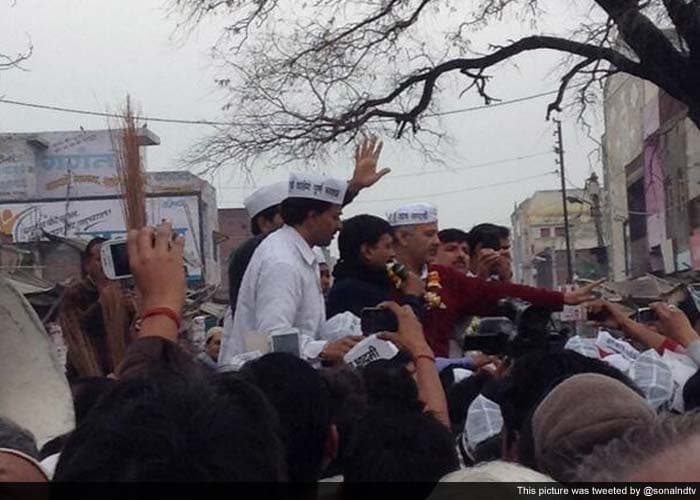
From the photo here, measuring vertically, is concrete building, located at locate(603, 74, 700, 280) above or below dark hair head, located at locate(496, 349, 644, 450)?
above

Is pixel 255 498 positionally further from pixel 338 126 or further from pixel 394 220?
pixel 338 126

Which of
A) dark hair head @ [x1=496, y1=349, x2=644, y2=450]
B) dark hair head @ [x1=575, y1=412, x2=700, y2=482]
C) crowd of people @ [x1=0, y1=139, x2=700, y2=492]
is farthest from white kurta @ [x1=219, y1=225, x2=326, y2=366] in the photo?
dark hair head @ [x1=575, y1=412, x2=700, y2=482]

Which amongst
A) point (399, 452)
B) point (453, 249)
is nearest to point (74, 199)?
point (453, 249)

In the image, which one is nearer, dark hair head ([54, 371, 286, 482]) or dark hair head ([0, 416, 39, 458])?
dark hair head ([54, 371, 286, 482])

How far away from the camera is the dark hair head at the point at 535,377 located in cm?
291

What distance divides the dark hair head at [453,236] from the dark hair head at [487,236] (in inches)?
1.9

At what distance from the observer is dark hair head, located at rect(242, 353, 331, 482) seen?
2221 millimetres

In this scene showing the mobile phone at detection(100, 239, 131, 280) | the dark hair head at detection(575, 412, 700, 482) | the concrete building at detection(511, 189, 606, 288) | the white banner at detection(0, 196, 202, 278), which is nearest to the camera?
the dark hair head at detection(575, 412, 700, 482)

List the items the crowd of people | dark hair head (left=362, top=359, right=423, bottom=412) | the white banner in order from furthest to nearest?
the white banner → dark hair head (left=362, top=359, right=423, bottom=412) → the crowd of people

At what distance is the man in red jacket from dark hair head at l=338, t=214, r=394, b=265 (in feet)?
0.89

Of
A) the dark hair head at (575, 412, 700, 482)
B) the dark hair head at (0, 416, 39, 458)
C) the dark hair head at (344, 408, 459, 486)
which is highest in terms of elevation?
the dark hair head at (0, 416, 39, 458)

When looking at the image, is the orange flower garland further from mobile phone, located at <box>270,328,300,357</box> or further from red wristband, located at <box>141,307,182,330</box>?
red wristband, located at <box>141,307,182,330</box>

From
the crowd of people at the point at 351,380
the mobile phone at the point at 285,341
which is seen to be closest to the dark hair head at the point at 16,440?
the crowd of people at the point at 351,380

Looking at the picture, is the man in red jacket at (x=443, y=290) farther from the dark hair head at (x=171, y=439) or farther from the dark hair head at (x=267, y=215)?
the dark hair head at (x=171, y=439)
